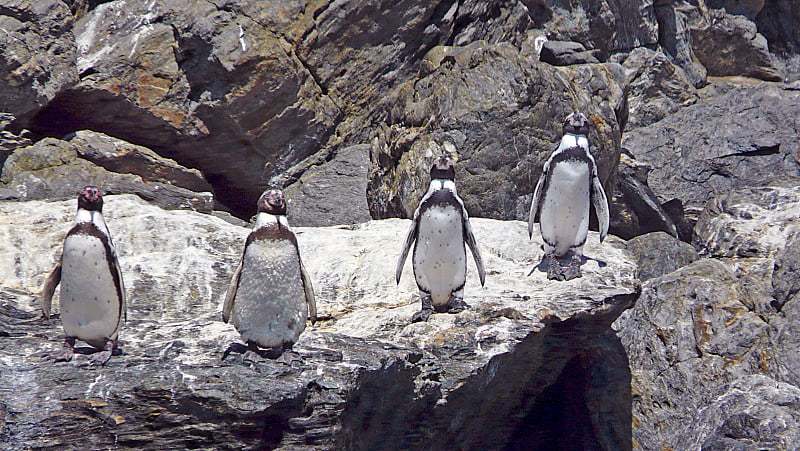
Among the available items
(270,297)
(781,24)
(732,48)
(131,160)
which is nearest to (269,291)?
(270,297)

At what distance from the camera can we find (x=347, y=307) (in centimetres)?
666

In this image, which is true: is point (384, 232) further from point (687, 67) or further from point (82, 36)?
point (687, 67)

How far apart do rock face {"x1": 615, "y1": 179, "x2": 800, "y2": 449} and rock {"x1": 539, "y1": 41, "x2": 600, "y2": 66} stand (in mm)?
3270

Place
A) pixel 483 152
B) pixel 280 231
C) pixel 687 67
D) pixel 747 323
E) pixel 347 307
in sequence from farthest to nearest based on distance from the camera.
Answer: pixel 687 67
pixel 483 152
pixel 747 323
pixel 347 307
pixel 280 231

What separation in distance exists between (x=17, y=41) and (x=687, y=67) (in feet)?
31.5

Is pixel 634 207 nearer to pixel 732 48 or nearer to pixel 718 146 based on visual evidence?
pixel 718 146

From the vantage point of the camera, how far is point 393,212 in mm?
8781

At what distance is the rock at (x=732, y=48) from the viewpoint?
45.2 feet

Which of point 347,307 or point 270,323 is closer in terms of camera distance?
point 270,323

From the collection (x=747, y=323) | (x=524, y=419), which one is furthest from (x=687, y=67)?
(x=524, y=419)

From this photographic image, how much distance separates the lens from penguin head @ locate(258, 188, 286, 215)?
16.9 feet

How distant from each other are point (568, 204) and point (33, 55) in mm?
5807

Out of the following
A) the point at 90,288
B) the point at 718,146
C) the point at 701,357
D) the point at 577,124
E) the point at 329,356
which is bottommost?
the point at 701,357

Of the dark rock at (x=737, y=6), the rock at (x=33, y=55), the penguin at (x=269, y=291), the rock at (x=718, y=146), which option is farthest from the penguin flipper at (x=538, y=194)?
the dark rock at (x=737, y=6)
